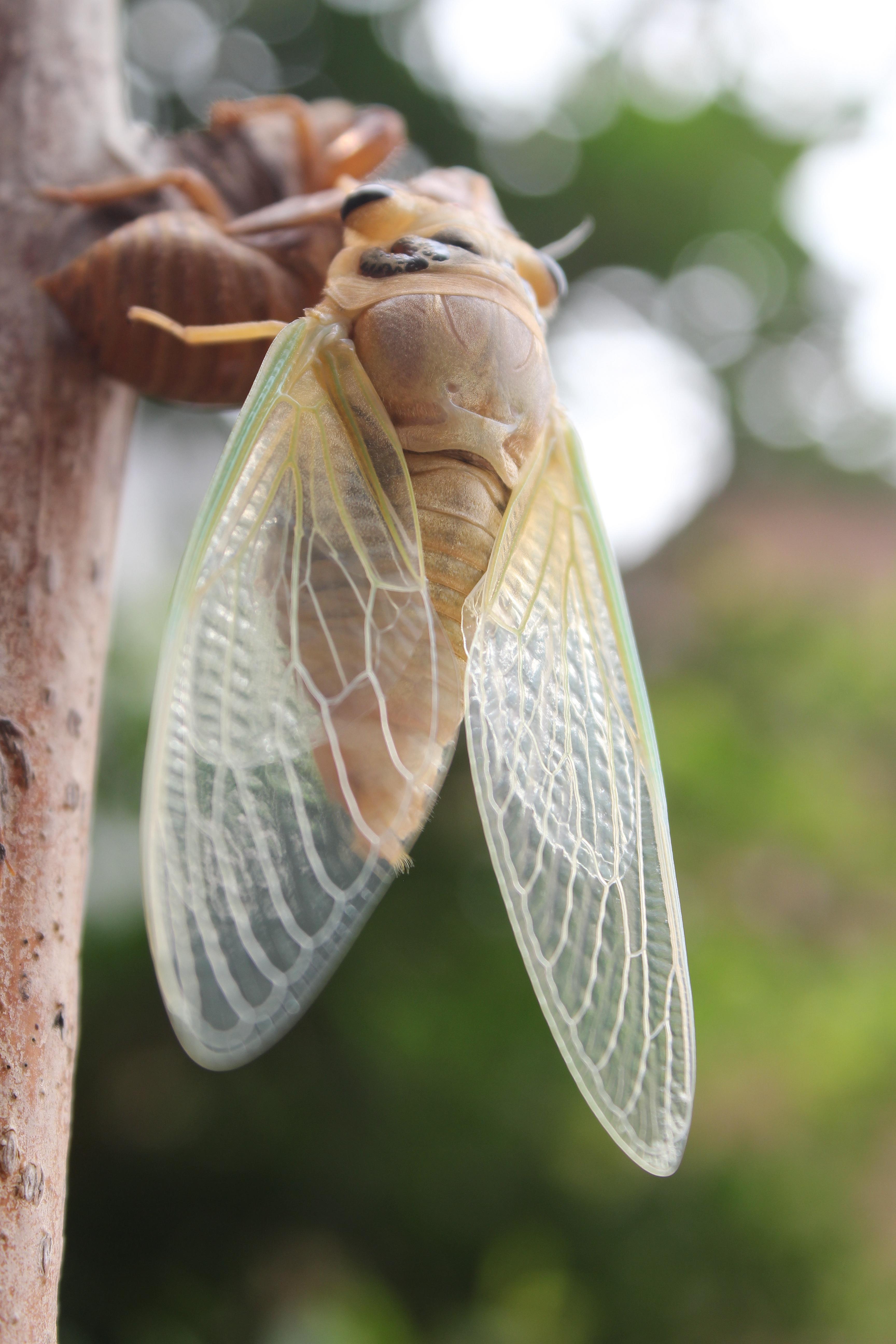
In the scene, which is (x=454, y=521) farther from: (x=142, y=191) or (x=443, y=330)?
(x=142, y=191)

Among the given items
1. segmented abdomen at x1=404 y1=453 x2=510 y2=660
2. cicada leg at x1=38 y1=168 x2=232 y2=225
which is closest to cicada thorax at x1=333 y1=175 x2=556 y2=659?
segmented abdomen at x1=404 y1=453 x2=510 y2=660

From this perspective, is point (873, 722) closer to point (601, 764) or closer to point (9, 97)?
point (601, 764)

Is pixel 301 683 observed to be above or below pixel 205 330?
below

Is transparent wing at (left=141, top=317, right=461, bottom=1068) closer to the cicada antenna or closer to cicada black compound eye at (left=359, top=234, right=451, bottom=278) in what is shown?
cicada black compound eye at (left=359, top=234, right=451, bottom=278)

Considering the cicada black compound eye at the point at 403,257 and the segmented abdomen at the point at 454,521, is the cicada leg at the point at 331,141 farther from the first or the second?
the segmented abdomen at the point at 454,521

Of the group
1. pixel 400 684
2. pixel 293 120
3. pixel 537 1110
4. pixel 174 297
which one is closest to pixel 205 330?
pixel 174 297
